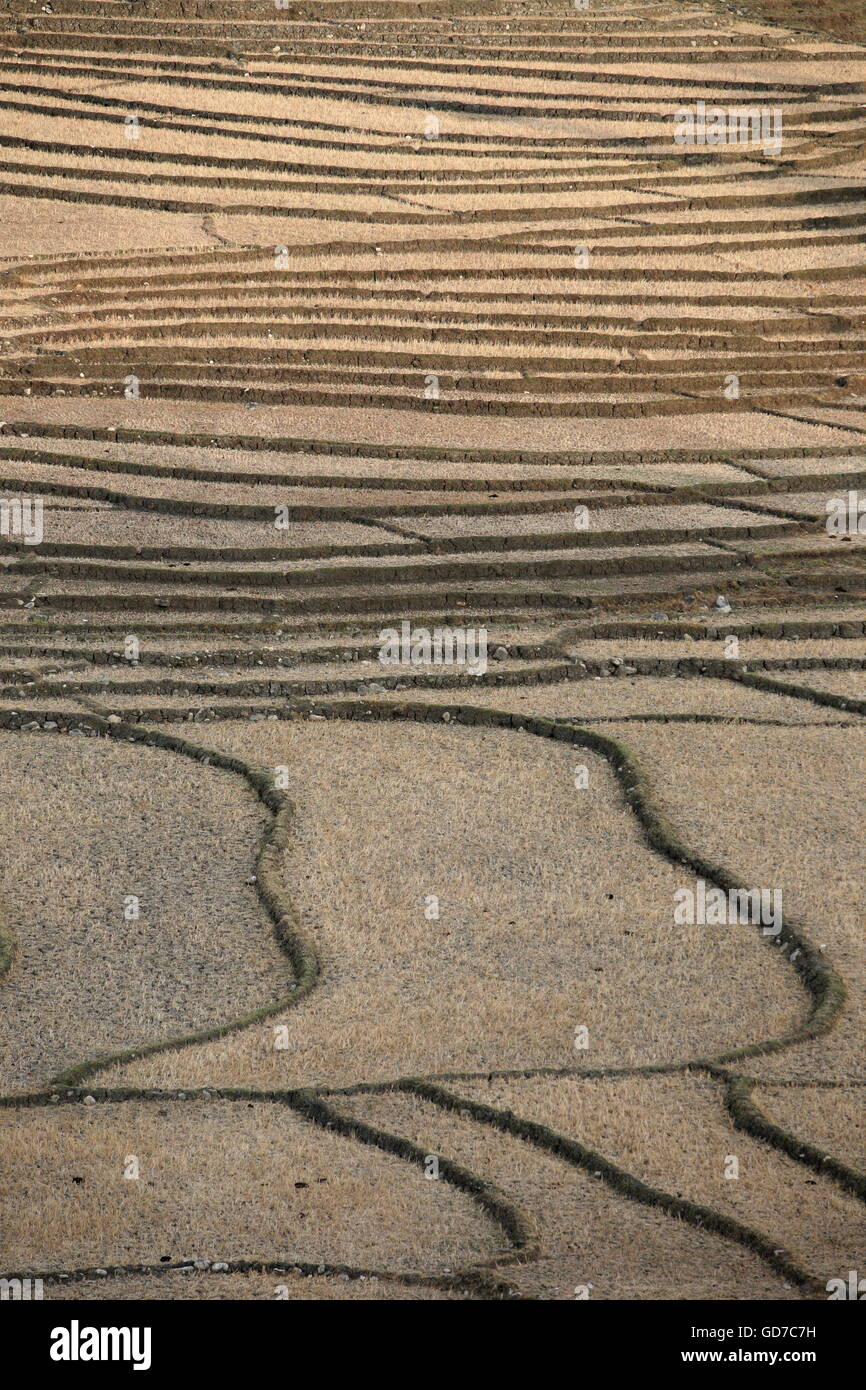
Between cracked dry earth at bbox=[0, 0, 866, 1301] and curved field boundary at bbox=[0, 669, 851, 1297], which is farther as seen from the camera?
cracked dry earth at bbox=[0, 0, 866, 1301]

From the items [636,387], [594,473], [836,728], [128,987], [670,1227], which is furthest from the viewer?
[636,387]

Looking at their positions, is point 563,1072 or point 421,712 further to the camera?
point 421,712

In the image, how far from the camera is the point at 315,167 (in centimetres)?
3328

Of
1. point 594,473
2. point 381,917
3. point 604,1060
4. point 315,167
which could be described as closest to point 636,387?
point 594,473

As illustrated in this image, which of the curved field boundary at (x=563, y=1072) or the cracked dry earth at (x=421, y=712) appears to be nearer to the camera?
the curved field boundary at (x=563, y=1072)

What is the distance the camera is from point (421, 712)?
1428 centimetres

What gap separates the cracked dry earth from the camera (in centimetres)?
788

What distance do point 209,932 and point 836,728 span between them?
19.3 feet

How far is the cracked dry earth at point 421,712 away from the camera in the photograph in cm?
788

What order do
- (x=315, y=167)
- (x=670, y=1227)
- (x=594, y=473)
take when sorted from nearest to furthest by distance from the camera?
(x=670, y=1227) < (x=594, y=473) < (x=315, y=167)

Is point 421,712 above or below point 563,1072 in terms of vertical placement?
above
